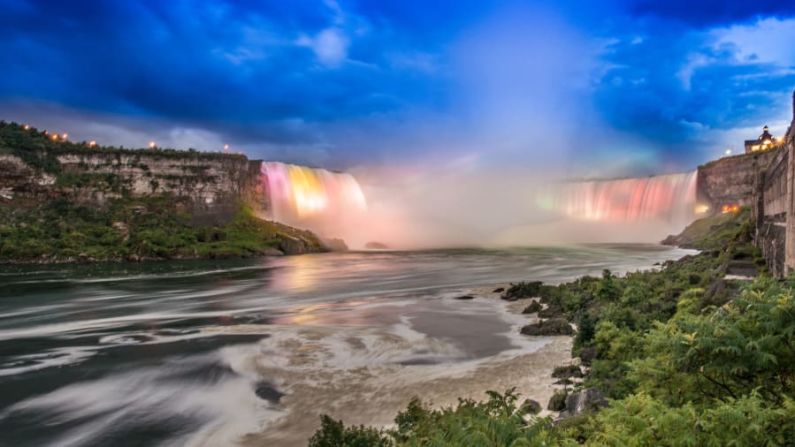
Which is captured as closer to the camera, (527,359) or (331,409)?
(331,409)

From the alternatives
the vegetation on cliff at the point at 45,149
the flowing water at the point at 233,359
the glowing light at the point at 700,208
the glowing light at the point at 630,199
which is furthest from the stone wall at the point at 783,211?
the vegetation on cliff at the point at 45,149

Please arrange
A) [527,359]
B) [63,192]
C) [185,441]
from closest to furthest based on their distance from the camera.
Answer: [185,441] → [527,359] → [63,192]

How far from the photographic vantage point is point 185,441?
10.9 m

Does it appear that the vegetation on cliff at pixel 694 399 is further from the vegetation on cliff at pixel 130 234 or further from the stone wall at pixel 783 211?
the vegetation on cliff at pixel 130 234

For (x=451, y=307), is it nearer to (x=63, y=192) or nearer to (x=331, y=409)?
(x=331, y=409)

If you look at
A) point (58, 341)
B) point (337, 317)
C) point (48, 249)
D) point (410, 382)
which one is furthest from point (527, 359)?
point (48, 249)

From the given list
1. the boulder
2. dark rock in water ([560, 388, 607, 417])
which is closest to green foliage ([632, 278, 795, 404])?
dark rock in water ([560, 388, 607, 417])

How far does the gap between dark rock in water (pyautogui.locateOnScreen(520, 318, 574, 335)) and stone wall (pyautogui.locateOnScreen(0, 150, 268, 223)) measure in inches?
3433

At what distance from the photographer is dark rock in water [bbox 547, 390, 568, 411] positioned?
10.8 metres

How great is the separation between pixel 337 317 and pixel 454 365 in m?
11.0

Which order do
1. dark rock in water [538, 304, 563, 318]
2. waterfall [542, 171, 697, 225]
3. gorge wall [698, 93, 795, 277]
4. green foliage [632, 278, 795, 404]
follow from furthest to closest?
waterfall [542, 171, 697, 225] → dark rock in water [538, 304, 563, 318] → gorge wall [698, 93, 795, 277] → green foliage [632, 278, 795, 404]

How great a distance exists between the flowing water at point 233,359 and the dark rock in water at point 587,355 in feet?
4.83

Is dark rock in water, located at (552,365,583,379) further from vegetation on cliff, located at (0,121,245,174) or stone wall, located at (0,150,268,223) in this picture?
vegetation on cliff, located at (0,121,245,174)

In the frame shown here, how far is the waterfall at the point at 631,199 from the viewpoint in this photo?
93125 mm
